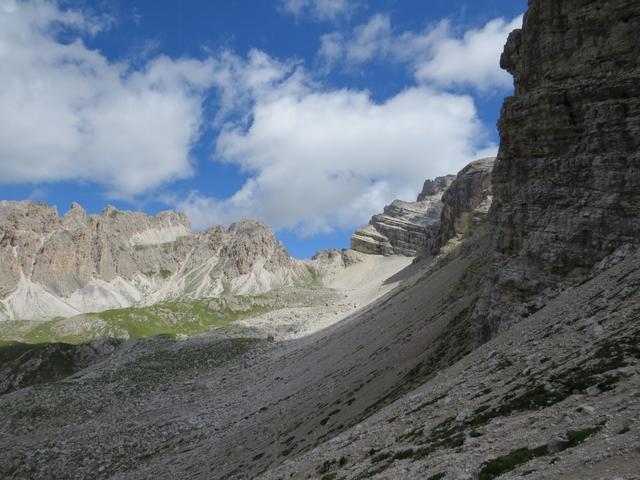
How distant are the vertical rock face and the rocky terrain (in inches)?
4.6

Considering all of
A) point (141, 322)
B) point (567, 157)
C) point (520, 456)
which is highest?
point (141, 322)

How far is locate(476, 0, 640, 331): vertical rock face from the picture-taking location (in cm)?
2841

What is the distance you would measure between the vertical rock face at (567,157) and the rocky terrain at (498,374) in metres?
0.12

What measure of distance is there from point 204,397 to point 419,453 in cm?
5550

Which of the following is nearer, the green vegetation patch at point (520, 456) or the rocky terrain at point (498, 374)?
the green vegetation patch at point (520, 456)

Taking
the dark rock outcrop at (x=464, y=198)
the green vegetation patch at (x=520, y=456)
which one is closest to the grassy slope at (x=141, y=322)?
the dark rock outcrop at (x=464, y=198)

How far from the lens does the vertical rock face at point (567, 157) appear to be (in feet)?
93.2

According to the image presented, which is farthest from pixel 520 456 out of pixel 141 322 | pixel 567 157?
pixel 141 322

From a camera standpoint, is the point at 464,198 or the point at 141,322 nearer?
the point at 464,198

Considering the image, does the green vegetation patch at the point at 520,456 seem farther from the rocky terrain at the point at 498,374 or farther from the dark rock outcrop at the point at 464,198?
the dark rock outcrop at the point at 464,198

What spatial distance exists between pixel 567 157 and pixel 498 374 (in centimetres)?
2000

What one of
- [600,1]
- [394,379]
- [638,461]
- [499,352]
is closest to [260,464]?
[394,379]

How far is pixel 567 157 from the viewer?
32375 millimetres

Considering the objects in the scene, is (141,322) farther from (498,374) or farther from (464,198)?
(498,374)
